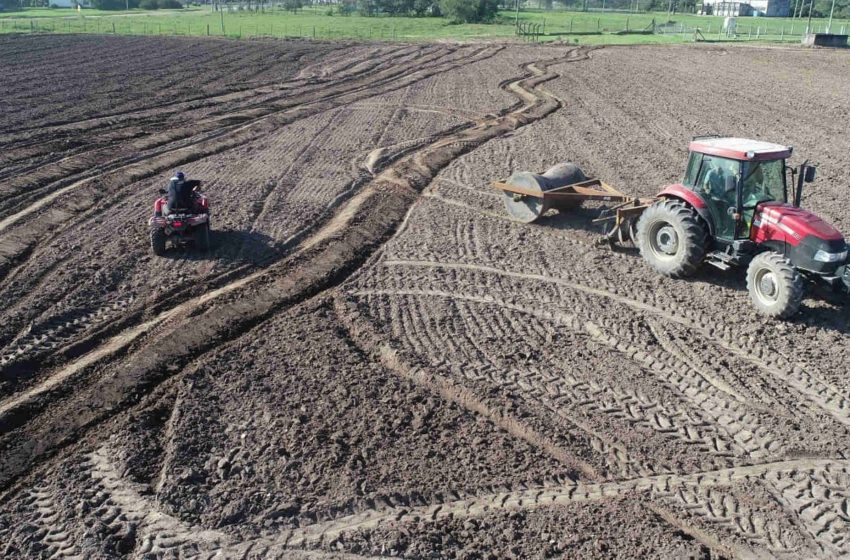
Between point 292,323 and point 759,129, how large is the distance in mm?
17804

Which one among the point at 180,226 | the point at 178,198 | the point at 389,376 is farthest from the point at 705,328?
the point at 178,198

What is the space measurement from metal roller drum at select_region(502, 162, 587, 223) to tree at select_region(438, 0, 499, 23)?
6165 centimetres

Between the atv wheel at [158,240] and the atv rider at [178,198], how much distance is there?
0.31 metres

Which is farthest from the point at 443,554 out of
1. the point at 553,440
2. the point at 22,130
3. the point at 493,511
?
the point at 22,130

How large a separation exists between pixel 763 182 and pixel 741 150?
64 cm

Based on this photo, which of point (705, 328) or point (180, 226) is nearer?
point (705, 328)

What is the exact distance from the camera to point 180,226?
12617 millimetres

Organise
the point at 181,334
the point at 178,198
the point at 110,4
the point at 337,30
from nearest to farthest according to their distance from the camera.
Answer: the point at 181,334, the point at 178,198, the point at 337,30, the point at 110,4

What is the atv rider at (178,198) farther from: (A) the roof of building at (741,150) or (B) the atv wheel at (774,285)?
(B) the atv wheel at (774,285)

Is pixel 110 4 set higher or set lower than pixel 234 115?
higher

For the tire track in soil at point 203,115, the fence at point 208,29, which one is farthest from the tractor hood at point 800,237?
the fence at point 208,29

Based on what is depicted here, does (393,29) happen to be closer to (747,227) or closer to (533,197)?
(533,197)

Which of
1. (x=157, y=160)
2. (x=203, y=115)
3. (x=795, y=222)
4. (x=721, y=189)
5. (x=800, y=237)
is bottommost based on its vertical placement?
(x=157, y=160)

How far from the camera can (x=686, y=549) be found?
6523mm
